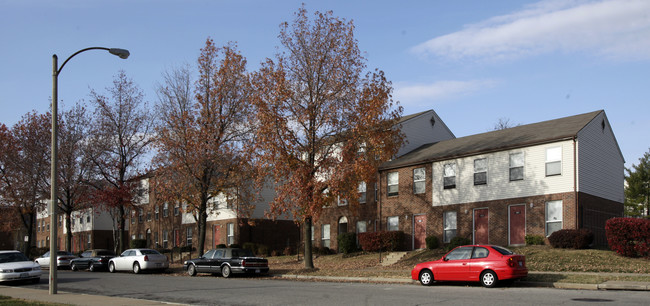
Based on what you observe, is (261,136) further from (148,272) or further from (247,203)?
(148,272)

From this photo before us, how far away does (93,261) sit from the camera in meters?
35.9

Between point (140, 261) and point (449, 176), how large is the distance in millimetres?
17615

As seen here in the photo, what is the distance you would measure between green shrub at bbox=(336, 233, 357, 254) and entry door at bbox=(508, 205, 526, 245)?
983cm

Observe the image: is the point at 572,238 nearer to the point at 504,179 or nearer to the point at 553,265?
the point at 553,265

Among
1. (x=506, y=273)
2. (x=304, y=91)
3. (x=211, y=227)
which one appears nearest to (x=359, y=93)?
(x=304, y=91)

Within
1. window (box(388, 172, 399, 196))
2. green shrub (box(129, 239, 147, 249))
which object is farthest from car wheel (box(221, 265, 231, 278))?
green shrub (box(129, 239, 147, 249))

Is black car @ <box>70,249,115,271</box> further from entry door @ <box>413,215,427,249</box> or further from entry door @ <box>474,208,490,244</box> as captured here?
entry door @ <box>474,208,490,244</box>

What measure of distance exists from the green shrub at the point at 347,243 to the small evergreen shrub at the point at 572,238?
40.7 ft

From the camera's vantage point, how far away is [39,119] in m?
47.8

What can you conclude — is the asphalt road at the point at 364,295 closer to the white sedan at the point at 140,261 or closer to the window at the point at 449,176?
the white sedan at the point at 140,261

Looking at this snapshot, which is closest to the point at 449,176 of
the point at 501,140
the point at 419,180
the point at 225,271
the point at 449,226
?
the point at 419,180

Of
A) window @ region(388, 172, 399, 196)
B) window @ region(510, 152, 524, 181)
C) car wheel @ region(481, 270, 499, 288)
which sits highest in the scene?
window @ region(510, 152, 524, 181)

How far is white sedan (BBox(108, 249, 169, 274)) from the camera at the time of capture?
32.4m

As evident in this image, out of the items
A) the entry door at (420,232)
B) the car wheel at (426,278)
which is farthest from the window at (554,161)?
the car wheel at (426,278)
